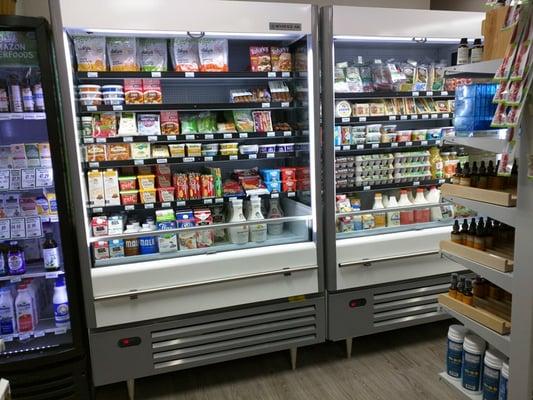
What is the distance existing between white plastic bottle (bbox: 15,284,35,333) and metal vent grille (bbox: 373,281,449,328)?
2.38 meters

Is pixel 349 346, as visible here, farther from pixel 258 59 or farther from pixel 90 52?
pixel 90 52

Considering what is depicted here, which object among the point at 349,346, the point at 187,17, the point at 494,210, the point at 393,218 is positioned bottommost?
the point at 349,346

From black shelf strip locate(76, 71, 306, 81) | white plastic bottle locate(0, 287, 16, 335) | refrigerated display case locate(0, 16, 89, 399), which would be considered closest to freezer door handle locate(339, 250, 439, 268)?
black shelf strip locate(76, 71, 306, 81)

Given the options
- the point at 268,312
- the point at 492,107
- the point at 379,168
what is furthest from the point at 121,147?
the point at 492,107

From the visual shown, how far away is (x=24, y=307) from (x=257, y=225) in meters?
1.62

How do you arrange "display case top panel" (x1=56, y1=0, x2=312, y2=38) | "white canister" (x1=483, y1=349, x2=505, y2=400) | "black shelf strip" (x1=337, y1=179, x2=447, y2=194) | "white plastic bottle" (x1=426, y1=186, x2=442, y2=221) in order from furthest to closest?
1. "white plastic bottle" (x1=426, y1=186, x2=442, y2=221)
2. "black shelf strip" (x1=337, y1=179, x2=447, y2=194)
3. "display case top panel" (x1=56, y1=0, x2=312, y2=38)
4. "white canister" (x1=483, y1=349, x2=505, y2=400)

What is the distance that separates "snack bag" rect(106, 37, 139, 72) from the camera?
2.69 metres

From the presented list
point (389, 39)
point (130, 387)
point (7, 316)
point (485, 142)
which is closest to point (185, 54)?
point (389, 39)

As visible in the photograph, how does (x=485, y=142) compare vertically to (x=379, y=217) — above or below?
above

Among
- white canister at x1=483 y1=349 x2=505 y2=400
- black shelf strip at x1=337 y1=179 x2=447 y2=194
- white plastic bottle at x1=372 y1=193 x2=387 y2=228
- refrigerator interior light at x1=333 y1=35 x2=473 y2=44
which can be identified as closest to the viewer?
white canister at x1=483 y1=349 x2=505 y2=400

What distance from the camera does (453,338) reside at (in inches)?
76.9

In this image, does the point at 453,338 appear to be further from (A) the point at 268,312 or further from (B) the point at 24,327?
(B) the point at 24,327

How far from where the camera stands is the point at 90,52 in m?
2.61

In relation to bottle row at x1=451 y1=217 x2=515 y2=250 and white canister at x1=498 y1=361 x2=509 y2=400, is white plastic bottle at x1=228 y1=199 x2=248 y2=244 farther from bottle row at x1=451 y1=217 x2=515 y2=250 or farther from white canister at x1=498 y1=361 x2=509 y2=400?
white canister at x1=498 y1=361 x2=509 y2=400
